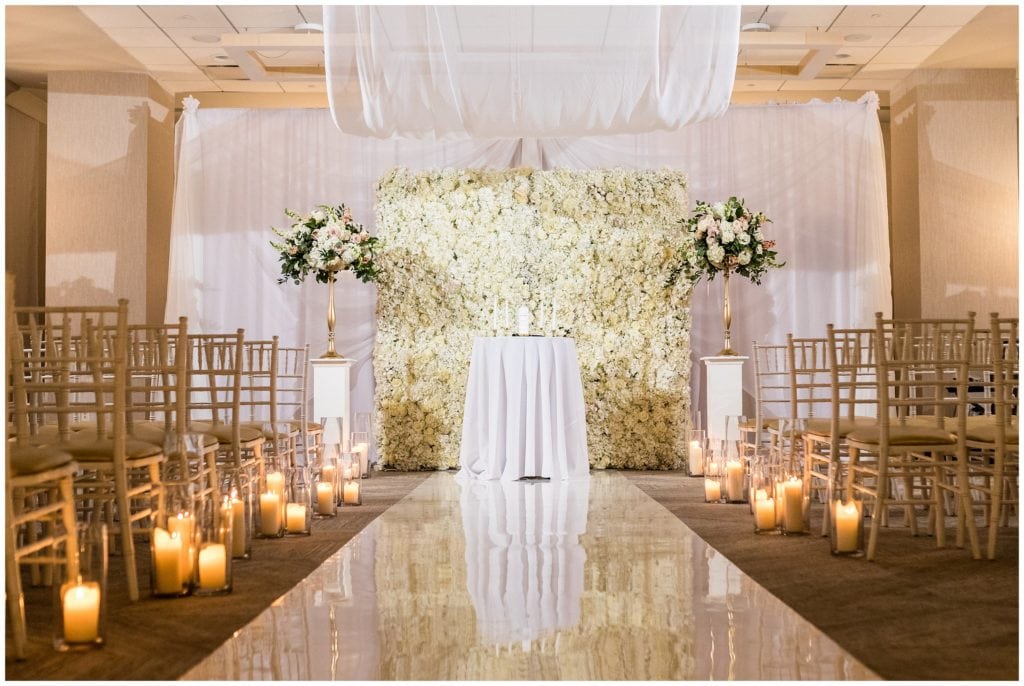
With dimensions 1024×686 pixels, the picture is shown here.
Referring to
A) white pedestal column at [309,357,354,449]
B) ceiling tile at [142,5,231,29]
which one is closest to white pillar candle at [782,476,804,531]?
white pedestal column at [309,357,354,449]

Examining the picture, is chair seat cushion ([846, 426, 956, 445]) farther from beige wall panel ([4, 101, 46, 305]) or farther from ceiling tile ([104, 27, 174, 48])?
beige wall panel ([4, 101, 46, 305])

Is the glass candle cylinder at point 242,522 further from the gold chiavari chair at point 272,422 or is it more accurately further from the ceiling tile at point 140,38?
the ceiling tile at point 140,38

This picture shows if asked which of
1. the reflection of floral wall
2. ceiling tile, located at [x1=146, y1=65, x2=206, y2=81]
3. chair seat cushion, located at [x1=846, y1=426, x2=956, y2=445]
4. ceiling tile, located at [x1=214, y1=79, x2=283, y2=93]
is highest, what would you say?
ceiling tile, located at [x1=214, y1=79, x2=283, y2=93]

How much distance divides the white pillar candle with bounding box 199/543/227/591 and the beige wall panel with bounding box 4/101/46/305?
710cm

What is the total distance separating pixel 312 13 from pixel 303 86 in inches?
67.8

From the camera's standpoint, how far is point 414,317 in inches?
328

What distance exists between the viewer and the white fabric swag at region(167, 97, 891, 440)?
8531 mm

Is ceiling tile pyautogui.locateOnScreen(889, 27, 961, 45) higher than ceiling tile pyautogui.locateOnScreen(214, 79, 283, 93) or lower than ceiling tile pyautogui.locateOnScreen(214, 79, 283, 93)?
lower

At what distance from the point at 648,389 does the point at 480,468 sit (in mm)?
1846

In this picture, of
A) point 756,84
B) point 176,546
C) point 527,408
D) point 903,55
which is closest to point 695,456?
point 527,408

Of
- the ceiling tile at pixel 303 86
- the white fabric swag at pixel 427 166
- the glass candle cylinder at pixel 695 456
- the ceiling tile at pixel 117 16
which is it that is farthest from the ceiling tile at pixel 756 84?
the ceiling tile at pixel 117 16

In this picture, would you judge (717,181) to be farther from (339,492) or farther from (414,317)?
(339,492)

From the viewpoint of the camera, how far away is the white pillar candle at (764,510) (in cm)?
454

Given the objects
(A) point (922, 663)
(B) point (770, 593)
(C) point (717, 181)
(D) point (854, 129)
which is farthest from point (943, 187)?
(A) point (922, 663)
